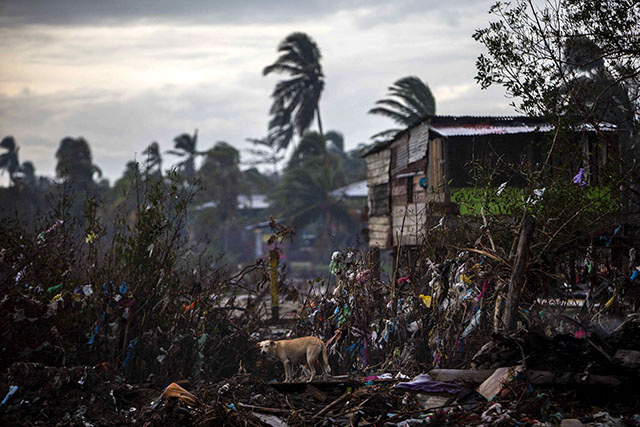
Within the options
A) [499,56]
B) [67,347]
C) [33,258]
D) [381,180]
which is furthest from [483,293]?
[381,180]

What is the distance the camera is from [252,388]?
642 centimetres

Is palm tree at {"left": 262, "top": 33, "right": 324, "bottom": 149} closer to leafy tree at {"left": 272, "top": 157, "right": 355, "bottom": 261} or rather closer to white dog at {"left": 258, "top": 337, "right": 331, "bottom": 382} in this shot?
leafy tree at {"left": 272, "top": 157, "right": 355, "bottom": 261}

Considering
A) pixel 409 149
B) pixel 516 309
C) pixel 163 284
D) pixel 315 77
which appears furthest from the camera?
pixel 315 77

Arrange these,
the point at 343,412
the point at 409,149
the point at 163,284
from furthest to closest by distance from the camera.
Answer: the point at 409,149, the point at 163,284, the point at 343,412

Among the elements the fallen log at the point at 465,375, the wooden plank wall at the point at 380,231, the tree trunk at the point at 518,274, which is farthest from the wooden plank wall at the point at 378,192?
the fallen log at the point at 465,375

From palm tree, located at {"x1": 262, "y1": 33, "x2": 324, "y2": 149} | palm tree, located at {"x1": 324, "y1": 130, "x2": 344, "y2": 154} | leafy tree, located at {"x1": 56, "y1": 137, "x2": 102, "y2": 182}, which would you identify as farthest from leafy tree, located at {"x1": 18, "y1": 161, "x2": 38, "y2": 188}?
palm tree, located at {"x1": 262, "y1": 33, "x2": 324, "y2": 149}

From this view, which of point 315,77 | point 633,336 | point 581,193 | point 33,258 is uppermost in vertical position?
point 315,77

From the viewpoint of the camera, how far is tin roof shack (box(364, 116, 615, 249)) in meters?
12.1

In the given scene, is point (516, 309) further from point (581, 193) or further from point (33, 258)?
point (33, 258)

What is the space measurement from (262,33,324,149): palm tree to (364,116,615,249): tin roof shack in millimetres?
22777

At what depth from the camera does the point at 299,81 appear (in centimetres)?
3797

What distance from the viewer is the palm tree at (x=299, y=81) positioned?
37812mm

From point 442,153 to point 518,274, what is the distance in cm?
694

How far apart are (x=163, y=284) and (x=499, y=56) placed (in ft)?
16.4
